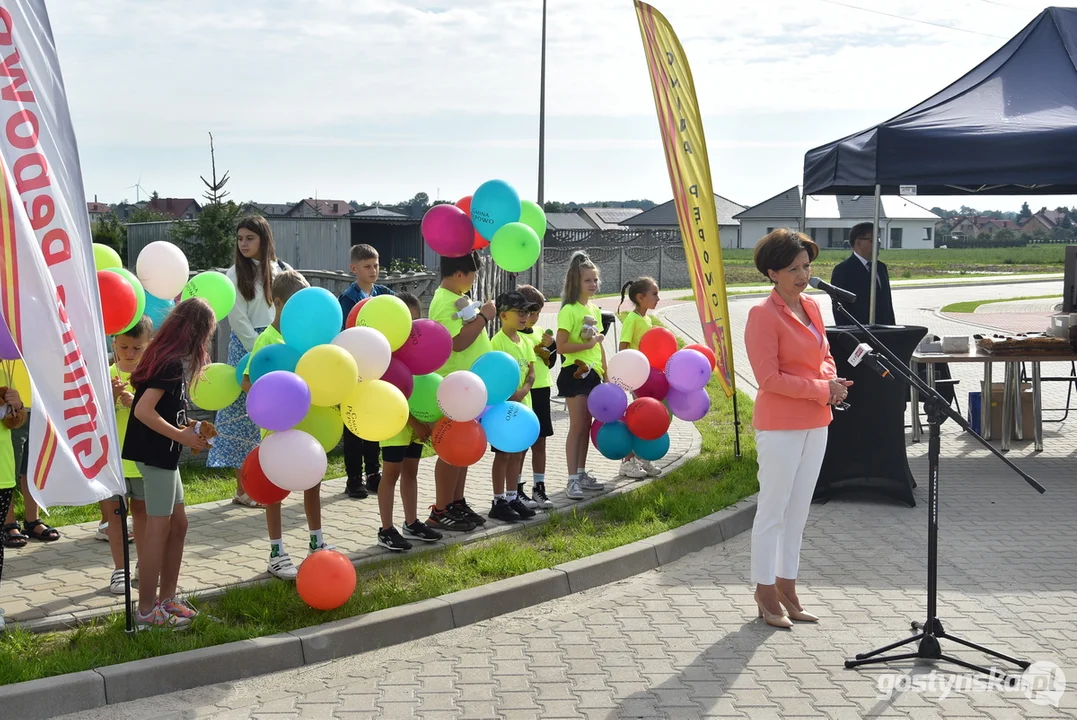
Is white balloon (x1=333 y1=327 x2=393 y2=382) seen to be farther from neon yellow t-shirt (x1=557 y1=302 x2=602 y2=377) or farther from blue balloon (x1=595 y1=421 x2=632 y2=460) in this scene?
blue balloon (x1=595 y1=421 x2=632 y2=460)

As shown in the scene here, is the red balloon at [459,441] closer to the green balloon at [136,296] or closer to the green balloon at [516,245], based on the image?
the green balloon at [516,245]

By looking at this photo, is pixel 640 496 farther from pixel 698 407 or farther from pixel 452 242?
pixel 452 242

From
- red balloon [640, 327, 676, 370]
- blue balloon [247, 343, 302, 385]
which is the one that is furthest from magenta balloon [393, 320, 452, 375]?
red balloon [640, 327, 676, 370]

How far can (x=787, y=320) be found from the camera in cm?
530

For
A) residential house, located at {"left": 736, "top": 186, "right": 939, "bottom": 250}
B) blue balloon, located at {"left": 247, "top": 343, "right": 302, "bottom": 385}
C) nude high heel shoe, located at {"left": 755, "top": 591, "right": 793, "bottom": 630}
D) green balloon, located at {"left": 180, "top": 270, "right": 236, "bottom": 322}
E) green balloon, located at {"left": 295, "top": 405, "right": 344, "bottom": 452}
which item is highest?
residential house, located at {"left": 736, "top": 186, "right": 939, "bottom": 250}

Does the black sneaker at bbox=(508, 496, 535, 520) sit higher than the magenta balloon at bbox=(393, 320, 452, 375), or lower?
lower

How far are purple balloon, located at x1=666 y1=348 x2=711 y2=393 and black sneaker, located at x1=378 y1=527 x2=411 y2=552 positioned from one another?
2647mm

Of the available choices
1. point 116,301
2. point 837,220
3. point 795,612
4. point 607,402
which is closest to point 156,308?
point 116,301

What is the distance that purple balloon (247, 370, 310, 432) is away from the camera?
498 cm

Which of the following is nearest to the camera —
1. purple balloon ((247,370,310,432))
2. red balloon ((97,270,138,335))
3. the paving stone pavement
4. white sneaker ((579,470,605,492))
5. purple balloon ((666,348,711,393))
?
the paving stone pavement

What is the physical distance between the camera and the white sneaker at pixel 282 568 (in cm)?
576

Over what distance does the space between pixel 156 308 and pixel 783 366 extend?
3.81 m

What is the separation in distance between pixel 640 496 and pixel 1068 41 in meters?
6.20

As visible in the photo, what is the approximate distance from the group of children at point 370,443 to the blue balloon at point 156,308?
65 cm
